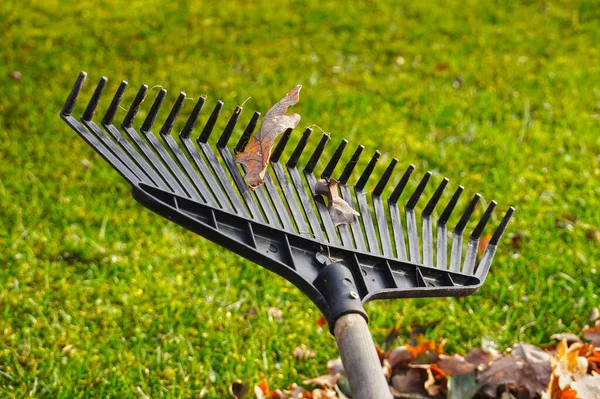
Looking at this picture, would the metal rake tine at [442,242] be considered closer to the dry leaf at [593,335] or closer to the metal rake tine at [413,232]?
the metal rake tine at [413,232]

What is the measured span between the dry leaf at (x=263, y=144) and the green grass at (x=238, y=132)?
952 mm

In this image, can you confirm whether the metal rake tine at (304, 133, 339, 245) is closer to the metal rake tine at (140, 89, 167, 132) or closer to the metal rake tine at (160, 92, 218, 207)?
the metal rake tine at (160, 92, 218, 207)

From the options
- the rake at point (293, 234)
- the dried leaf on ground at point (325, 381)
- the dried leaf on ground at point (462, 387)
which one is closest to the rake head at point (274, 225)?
the rake at point (293, 234)

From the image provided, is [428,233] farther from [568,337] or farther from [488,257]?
[568,337]

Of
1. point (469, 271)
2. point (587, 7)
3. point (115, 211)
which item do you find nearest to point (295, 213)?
point (469, 271)

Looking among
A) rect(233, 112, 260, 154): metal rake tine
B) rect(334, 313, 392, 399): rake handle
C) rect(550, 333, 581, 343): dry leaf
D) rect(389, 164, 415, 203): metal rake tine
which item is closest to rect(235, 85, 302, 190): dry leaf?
rect(233, 112, 260, 154): metal rake tine

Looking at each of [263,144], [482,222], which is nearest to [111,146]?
[263,144]

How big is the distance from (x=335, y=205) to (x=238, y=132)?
7.33ft

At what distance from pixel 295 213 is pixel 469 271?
53 cm

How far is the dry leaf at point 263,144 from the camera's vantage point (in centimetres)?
192

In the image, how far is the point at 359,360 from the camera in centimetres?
161

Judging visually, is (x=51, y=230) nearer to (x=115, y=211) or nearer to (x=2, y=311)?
(x=115, y=211)

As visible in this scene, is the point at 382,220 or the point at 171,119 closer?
the point at 171,119

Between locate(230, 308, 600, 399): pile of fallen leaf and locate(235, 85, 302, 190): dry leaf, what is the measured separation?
2.73ft
